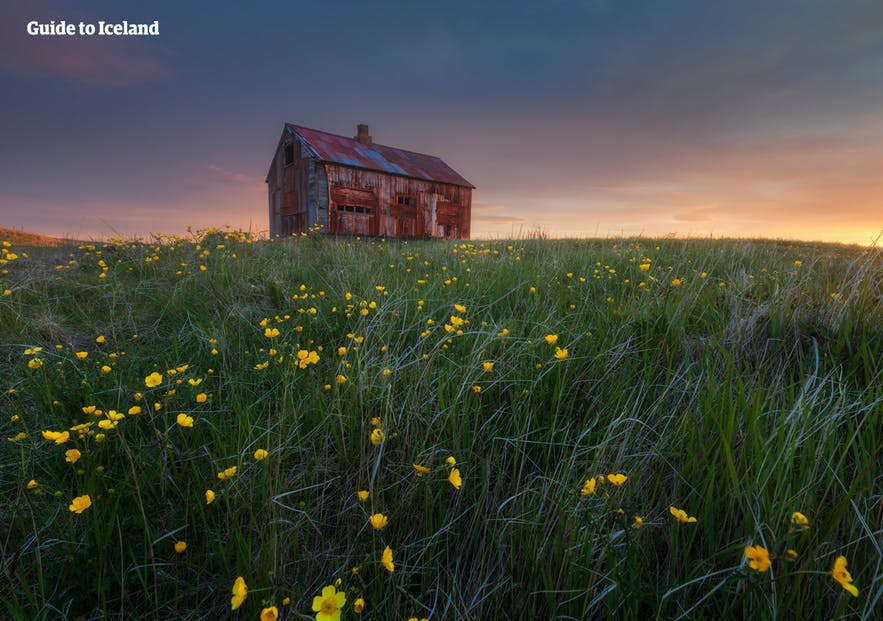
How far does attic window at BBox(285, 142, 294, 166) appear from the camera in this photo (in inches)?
742

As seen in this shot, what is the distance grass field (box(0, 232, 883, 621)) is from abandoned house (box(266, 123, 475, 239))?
592 inches

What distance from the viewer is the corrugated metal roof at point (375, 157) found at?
1781cm

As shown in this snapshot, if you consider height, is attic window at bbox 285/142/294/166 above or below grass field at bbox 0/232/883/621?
above

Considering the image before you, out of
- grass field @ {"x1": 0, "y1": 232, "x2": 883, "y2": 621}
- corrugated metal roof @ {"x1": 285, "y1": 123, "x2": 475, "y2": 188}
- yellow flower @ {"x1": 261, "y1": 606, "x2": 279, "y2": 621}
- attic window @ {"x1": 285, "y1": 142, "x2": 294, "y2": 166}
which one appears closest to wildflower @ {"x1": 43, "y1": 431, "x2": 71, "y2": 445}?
grass field @ {"x1": 0, "y1": 232, "x2": 883, "y2": 621}

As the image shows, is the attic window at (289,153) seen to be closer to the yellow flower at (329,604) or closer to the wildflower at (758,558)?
the yellow flower at (329,604)

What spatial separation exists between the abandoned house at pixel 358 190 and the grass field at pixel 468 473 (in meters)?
15.0

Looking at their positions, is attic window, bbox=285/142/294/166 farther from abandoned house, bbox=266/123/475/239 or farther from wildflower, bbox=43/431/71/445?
wildflower, bbox=43/431/71/445

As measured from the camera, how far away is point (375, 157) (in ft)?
65.9

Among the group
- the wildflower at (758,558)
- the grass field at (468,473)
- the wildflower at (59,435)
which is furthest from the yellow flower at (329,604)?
the wildflower at (59,435)

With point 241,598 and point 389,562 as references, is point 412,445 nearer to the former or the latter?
point 389,562

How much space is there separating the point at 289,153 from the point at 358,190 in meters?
4.21

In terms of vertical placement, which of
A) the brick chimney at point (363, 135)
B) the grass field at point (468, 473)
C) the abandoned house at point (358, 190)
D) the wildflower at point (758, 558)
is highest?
the brick chimney at point (363, 135)

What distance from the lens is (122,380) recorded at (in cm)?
242

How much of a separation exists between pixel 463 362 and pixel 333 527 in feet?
3.75
